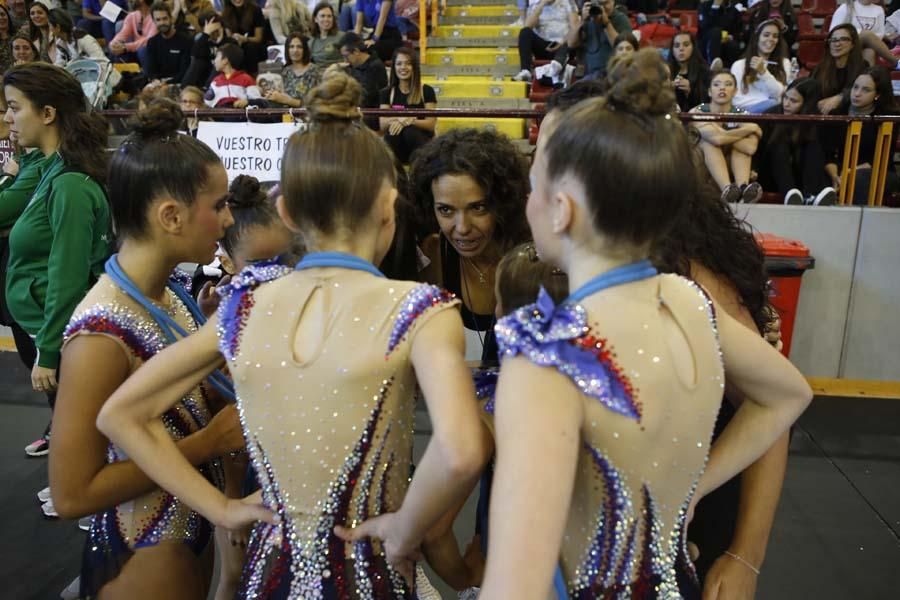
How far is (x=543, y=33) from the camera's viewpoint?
7922 millimetres

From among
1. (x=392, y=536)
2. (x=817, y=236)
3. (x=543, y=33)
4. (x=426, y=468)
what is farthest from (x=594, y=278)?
(x=543, y=33)

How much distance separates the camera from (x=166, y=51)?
7.57 meters

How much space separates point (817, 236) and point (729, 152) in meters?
0.83

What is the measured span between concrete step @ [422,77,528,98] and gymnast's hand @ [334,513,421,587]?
688 centimetres

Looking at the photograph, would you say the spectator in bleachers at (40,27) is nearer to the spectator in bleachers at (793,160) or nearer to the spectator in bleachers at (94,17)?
the spectator in bleachers at (94,17)

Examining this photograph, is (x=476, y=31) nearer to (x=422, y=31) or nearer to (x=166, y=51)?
(x=422, y=31)

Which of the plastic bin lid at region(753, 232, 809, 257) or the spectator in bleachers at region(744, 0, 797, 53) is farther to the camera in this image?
the spectator in bleachers at region(744, 0, 797, 53)

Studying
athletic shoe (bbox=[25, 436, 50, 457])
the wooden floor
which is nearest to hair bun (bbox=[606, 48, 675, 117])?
the wooden floor

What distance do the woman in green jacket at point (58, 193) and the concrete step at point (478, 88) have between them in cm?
584

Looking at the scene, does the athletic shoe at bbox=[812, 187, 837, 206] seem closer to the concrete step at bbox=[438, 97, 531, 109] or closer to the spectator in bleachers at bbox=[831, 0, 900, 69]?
the spectator in bleachers at bbox=[831, 0, 900, 69]

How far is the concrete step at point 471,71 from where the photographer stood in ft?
26.2

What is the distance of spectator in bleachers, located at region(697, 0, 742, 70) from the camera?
694 centimetres

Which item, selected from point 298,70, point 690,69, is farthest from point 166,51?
point 690,69

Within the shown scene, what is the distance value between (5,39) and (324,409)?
7.23m
